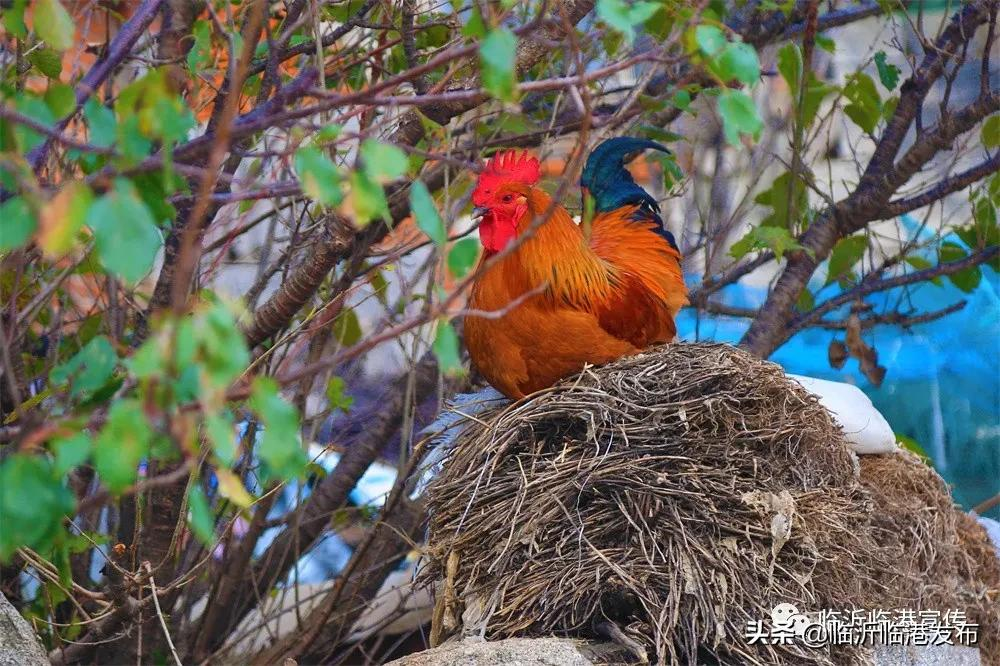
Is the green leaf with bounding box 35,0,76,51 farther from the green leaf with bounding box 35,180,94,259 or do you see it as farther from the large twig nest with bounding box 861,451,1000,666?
the large twig nest with bounding box 861,451,1000,666

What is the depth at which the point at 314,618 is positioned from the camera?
302 cm

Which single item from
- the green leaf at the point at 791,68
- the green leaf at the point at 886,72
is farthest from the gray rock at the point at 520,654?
the green leaf at the point at 886,72

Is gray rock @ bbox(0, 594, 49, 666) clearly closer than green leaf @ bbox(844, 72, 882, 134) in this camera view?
Yes

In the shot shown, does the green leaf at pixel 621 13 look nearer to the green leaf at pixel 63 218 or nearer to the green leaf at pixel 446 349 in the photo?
the green leaf at pixel 446 349

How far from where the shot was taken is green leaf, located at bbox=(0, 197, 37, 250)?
91cm

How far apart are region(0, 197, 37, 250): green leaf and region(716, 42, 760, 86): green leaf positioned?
2.34 ft

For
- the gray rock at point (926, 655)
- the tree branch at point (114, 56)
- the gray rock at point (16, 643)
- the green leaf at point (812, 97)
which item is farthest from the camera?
the green leaf at point (812, 97)

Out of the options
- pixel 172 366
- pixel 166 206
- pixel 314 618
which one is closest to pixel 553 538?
pixel 314 618

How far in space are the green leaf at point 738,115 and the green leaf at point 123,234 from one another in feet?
2.00

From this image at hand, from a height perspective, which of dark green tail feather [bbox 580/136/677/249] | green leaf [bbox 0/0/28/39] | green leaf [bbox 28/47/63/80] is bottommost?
green leaf [bbox 0/0/28/39]

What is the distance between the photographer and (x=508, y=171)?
252 centimetres

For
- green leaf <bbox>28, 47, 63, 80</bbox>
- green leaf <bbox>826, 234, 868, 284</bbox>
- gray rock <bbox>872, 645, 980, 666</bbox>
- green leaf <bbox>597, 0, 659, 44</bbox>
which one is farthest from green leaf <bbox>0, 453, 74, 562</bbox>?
green leaf <bbox>826, 234, 868, 284</bbox>

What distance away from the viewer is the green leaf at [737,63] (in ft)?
3.66

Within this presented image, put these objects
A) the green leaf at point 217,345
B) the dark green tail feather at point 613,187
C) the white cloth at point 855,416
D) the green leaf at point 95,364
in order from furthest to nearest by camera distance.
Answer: the dark green tail feather at point 613,187 < the white cloth at point 855,416 < the green leaf at point 95,364 < the green leaf at point 217,345
